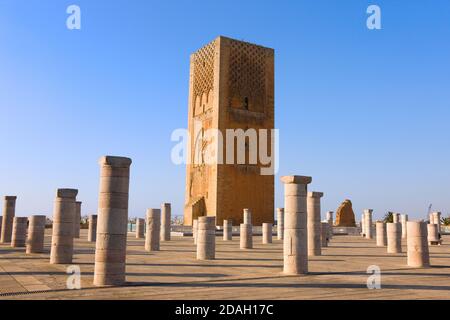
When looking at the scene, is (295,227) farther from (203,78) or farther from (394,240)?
(203,78)

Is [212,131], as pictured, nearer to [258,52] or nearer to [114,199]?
[258,52]

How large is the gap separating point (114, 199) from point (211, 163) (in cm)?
2546

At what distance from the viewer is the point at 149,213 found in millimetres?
17141

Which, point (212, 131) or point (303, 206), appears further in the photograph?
point (212, 131)

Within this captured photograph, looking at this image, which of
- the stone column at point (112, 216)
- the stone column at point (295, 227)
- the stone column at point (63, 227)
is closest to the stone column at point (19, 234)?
the stone column at point (63, 227)

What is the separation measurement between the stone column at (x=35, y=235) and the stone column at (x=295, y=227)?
29.5 ft

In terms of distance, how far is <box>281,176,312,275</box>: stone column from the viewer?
9.65m

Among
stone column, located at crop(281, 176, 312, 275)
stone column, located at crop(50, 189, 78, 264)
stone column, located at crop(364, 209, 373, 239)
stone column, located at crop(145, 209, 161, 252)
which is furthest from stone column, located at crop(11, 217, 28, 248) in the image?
stone column, located at crop(364, 209, 373, 239)

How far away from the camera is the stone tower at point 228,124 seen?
33.3 meters

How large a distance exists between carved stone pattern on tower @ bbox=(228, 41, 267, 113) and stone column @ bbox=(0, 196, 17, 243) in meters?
18.2

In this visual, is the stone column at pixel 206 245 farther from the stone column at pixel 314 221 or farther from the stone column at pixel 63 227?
the stone column at pixel 63 227

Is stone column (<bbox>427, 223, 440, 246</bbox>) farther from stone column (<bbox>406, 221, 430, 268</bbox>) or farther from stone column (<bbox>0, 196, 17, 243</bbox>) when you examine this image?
stone column (<bbox>0, 196, 17, 243</bbox>)

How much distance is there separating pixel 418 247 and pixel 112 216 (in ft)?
25.4
